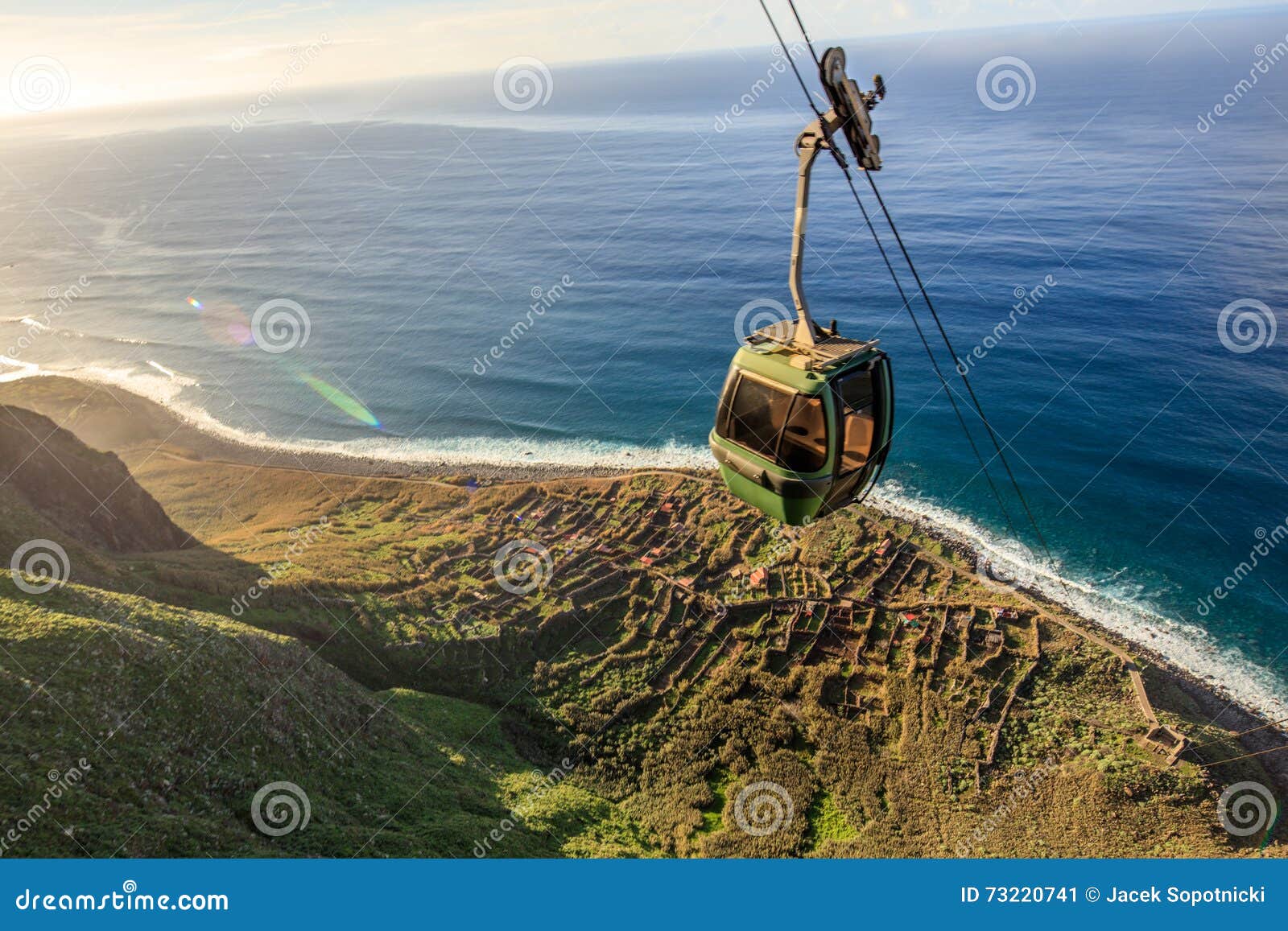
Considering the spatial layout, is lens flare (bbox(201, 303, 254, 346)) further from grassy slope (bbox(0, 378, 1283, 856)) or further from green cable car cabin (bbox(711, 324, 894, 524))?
green cable car cabin (bbox(711, 324, 894, 524))

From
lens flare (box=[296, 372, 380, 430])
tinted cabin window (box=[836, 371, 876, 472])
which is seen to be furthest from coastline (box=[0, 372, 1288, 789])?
tinted cabin window (box=[836, 371, 876, 472])

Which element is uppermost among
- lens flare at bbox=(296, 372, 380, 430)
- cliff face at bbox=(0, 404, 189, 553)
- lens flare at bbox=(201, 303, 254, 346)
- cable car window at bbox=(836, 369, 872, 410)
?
lens flare at bbox=(201, 303, 254, 346)

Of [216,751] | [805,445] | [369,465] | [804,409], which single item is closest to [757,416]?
[804,409]

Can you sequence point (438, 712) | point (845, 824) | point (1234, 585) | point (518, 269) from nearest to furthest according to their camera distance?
point (845, 824), point (438, 712), point (1234, 585), point (518, 269)

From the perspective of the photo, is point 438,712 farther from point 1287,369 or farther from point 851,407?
point 1287,369

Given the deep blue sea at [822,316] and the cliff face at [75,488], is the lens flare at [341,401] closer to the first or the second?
the deep blue sea at [822,316]

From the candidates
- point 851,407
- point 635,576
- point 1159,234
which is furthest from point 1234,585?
point 1159,234
